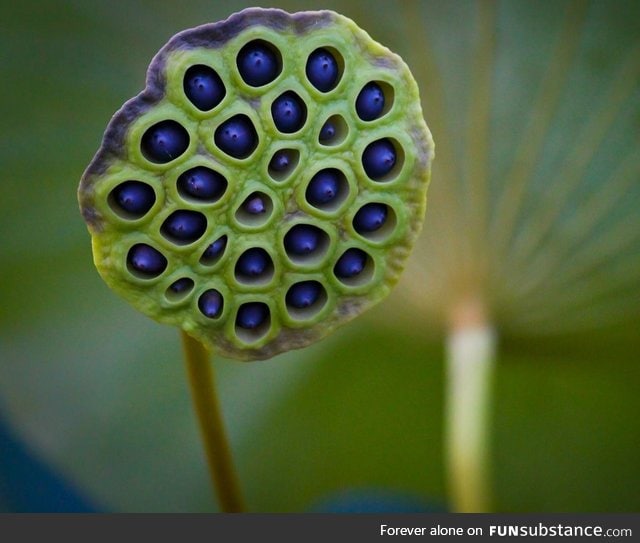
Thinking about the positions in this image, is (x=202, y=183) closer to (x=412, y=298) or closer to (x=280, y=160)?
(x=280, y=160)

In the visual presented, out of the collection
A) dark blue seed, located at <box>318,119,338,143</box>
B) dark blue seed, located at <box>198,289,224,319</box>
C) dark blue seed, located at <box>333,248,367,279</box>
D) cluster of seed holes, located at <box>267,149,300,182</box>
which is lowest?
dark blue seed, located at <box>198,289,224,319</box>

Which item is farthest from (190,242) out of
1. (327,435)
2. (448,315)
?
(327,435)

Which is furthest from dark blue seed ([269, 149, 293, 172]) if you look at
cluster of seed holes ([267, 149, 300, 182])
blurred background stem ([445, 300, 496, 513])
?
blurred background stem ([445, 300, 496, 513])

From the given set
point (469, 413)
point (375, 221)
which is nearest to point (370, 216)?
point (375, 221)

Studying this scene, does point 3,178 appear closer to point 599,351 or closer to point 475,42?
Result: point 475,42

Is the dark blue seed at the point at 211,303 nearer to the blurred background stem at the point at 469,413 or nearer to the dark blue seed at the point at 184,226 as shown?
the dark blue seed at the point at 184,226

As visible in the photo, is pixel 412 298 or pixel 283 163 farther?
pixel 412 298

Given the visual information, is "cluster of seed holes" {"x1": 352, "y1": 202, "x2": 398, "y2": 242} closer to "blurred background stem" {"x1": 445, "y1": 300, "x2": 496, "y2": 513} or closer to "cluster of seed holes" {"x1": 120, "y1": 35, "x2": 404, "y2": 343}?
"cluster of seed holes" {"x1": 120, "y1": 35, "x2": 404, "y2": 343}
